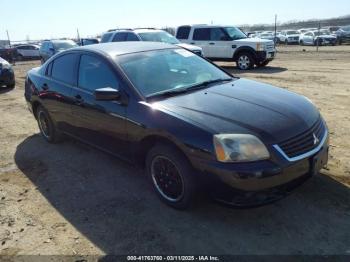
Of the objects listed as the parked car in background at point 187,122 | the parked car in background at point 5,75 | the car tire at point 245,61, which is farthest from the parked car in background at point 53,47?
the parked car in background at point 187,122

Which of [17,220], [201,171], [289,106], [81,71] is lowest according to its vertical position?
[17,220]

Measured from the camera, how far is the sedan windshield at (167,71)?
4133 mm

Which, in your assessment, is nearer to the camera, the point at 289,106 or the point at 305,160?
the point at 305,160

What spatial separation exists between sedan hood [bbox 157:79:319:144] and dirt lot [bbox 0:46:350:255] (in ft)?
2.82

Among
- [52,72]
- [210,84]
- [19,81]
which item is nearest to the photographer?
[210,84]

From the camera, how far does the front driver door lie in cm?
420

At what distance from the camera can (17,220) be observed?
3.86m

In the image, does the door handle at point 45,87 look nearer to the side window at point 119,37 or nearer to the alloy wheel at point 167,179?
the alloy wheel at point 167,179

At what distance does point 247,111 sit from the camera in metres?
3.62

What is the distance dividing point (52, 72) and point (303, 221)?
13.9 feet

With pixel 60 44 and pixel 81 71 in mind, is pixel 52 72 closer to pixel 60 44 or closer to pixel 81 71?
pixel 81 71

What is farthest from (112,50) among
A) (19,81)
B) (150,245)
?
(19,81)

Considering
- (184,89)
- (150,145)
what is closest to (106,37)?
(184,89)

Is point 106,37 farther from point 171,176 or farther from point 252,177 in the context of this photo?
point 252,177
